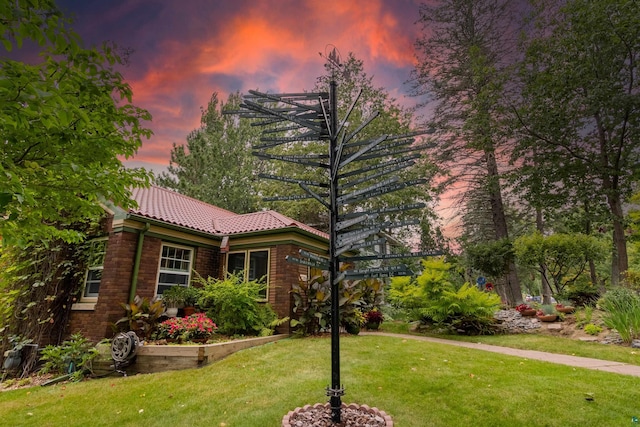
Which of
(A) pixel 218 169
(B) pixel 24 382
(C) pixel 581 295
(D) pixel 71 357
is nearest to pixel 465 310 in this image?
(C) pixel 581 295

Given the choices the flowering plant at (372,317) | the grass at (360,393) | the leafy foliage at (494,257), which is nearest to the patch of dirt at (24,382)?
the grass at (360,393)

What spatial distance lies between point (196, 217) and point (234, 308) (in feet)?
14.7

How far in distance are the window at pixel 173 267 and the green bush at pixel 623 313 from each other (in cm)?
1073

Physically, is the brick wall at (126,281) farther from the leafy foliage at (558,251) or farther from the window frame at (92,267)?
the leafy foliage at (558,251)

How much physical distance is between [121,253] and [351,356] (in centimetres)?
606

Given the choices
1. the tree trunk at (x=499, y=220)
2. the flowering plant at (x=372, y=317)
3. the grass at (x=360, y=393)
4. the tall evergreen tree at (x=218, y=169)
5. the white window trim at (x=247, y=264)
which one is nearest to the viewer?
the grass at (x=360, y=393)

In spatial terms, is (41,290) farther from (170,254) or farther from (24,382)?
(170,254)

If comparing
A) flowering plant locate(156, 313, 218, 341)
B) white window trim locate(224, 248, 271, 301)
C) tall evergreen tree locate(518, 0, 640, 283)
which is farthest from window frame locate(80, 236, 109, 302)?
A: tall evergreen tree locate(518, 0, 640, 283)

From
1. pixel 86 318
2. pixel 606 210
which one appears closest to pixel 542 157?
pixel 606 210

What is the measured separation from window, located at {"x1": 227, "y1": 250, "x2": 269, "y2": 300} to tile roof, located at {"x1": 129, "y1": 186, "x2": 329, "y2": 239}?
806 mm

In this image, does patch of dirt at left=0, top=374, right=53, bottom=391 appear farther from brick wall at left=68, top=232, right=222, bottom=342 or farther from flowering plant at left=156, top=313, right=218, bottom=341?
flowering plant at left=156, top=313, right=218, bottom=341

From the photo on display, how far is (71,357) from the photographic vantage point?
Result: 677cm

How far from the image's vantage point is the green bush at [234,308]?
26.0 ft

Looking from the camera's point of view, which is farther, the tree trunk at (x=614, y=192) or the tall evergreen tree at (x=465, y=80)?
the tall evergreen tree at (x=465, y=80)
